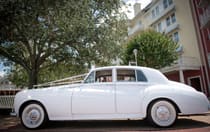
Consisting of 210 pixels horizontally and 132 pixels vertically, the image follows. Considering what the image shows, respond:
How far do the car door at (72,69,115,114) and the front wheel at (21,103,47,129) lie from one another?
3.12 ft

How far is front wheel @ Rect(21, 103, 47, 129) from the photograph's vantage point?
4961 millimetres

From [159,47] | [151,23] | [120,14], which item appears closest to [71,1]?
[120,14]

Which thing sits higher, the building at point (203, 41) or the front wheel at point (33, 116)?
the building at point (203, 41)

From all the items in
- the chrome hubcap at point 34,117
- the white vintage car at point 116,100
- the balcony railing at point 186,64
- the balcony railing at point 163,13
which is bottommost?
the chrome hubcap at point 34,117

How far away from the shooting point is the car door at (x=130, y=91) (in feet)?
15.4

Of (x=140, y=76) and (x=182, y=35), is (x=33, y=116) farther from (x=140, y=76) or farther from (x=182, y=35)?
(x=182, y=35)

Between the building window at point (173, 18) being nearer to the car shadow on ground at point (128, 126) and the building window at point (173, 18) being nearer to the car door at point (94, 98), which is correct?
the car shadow on ground at point (128, 126)

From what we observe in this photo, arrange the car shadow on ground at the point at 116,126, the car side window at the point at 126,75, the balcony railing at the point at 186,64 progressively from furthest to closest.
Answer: the balcony railing at the point at 186,64 < the car side window at the point at 126,75 < the car shadow on ground at the point at 116,126

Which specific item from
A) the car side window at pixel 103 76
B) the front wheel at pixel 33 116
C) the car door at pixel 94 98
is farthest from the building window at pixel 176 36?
the front wheel at pixel 33 116

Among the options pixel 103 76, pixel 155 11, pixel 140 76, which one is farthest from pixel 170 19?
pixel 103 76

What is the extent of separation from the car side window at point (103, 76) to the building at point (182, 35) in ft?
39.3

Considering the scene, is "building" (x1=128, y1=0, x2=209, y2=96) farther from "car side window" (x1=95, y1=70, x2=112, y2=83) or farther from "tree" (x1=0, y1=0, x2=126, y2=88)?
"car side window" (x1=95, y1=70, x2=112, y2=83)

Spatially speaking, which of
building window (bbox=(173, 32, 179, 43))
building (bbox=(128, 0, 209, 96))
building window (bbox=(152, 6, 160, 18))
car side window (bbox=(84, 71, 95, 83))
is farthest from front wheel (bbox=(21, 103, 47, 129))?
building window (bbox=(152, 6, 160, 18))

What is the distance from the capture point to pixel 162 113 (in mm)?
4605
